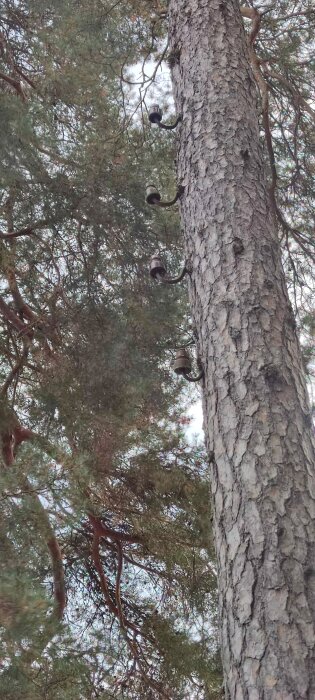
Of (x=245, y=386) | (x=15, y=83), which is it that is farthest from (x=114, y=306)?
(x=245, y=386)

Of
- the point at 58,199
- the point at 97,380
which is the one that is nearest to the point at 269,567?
the point at 97,380

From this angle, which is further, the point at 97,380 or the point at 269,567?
the point at 97,380

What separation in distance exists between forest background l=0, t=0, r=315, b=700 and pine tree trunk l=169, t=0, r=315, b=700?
1.54 m

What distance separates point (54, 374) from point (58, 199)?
3.15 ft

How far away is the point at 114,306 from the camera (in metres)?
3.96

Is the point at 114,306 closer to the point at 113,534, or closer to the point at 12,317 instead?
the point at 12,317

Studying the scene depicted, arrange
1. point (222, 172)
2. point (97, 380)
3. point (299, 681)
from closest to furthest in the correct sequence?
point (299, 681)
point (222, 172)
point (97, 380)

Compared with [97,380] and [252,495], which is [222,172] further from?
[97,380]

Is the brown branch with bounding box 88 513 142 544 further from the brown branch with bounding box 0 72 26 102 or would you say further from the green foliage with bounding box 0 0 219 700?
the brown branch with bounding box 0 72 26 102

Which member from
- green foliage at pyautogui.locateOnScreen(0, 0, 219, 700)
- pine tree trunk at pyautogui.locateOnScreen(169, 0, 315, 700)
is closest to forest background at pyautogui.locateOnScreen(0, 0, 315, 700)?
green foliage at pyautogui.locateOnScreen(0, 0, 219, 700)

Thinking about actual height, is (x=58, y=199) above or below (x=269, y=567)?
above

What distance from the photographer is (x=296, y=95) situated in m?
3.89

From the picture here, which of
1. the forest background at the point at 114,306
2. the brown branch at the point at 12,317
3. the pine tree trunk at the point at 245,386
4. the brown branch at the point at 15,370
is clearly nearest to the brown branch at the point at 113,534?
the forest background at the point at 114,306

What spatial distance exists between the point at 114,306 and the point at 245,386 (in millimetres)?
2485
